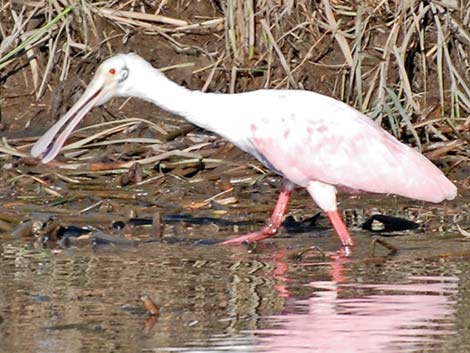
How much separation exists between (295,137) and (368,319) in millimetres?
2665

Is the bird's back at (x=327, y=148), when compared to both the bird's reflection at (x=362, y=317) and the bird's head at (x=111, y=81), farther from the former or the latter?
the bird's reflection at (x=362, y=317)

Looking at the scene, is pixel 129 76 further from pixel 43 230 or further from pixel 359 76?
pixel 359 76

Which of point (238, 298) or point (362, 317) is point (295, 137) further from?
Answer: point (362, 317)

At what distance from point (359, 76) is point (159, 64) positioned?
1.86m

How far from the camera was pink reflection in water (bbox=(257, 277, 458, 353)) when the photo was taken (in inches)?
241

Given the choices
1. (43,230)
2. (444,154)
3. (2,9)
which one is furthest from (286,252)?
(2,9)

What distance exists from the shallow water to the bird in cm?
29

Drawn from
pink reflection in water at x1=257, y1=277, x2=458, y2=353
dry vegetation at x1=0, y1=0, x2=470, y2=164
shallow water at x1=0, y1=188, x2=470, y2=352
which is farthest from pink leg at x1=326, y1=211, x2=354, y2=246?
dry vegetation at x1=0, y1=0, x2=470, y2=164

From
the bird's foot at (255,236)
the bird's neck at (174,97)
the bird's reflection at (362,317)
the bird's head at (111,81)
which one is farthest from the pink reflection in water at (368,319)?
the bird's head at (111,81)

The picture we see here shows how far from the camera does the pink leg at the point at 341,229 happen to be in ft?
29.0

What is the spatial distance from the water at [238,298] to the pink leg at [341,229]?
4.7 inches

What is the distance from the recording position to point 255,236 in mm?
9047

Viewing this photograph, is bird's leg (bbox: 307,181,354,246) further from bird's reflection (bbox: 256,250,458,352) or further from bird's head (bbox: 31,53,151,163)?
bird's head (bbox: 31,53,151,163)

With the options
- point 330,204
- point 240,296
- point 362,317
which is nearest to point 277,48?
point 330,204
